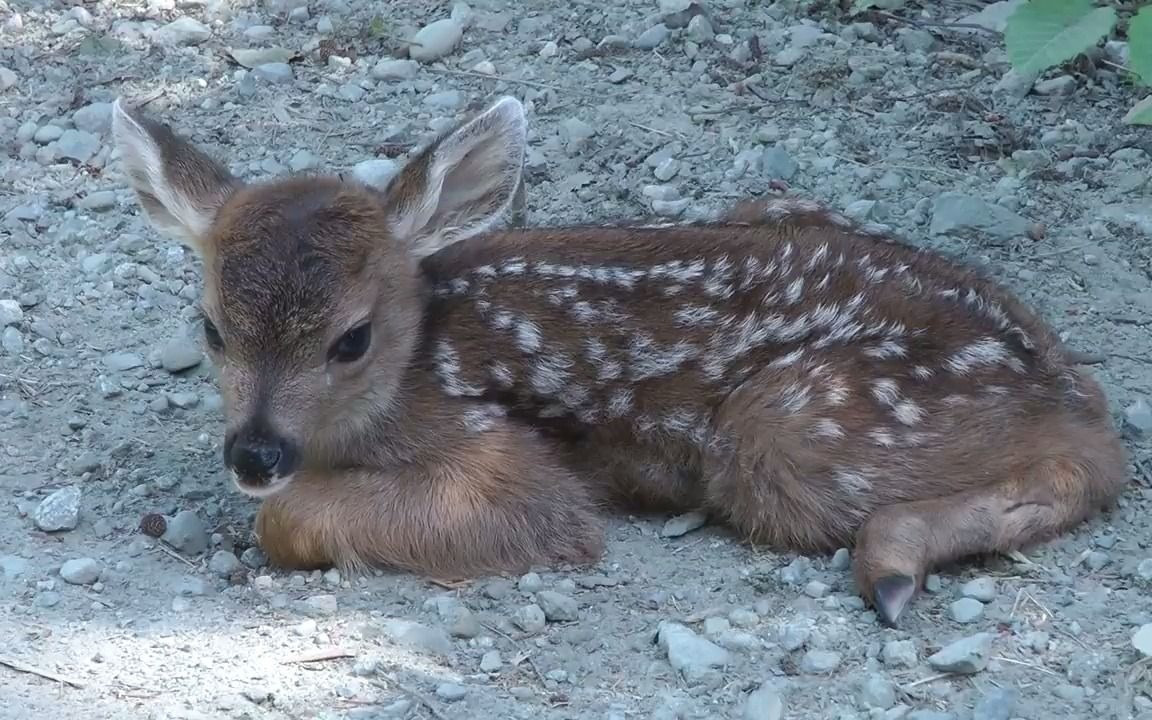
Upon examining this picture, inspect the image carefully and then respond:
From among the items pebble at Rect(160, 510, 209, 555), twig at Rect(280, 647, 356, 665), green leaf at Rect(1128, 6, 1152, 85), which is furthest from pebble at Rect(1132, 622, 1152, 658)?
pebble at Rect(160, 510, 209, 555)

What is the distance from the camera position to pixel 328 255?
4.47 m

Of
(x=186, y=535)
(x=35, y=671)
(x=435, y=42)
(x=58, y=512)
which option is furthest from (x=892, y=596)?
(x=435, y=42)

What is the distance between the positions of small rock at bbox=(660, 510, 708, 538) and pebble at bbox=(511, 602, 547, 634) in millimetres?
649

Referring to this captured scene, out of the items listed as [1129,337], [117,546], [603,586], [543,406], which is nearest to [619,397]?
[543,406]

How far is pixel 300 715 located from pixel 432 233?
1599mm

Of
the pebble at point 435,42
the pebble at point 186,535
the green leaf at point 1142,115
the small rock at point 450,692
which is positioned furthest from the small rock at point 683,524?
the pebble at point 435,42

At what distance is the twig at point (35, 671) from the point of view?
12.6 ft

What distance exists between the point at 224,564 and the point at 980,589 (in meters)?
1.98

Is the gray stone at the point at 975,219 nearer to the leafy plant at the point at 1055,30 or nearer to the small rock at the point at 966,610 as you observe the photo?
the leafy plant at the point at 1055,30

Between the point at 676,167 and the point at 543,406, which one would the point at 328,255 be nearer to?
the point at 543,406

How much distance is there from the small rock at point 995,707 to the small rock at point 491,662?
43.4 inches

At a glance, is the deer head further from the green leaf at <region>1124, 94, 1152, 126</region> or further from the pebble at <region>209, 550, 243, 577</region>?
the green leaf at <region>1124, 94, 1152, 126</region>

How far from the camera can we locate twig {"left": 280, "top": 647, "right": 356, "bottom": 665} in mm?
3984

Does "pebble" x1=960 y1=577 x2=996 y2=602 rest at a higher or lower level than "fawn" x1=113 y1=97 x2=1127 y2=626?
lower
